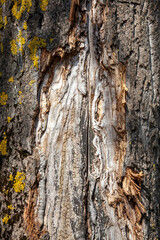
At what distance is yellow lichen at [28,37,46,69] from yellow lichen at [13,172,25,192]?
1.60 feet

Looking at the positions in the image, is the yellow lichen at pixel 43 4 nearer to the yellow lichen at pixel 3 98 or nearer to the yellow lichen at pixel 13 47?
the yellow lichen at pixel 13 47

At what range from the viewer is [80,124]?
1.22 metres

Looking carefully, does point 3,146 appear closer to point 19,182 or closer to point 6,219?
point 19,182

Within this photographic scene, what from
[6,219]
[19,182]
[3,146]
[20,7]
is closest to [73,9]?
[20,7]

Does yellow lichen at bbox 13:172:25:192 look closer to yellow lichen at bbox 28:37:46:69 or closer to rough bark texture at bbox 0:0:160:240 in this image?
rough bark texture at bbox 0:0:160:240

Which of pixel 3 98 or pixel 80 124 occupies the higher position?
pixel 3 98

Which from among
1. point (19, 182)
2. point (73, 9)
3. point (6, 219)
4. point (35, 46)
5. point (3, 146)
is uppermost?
point (73, 9)

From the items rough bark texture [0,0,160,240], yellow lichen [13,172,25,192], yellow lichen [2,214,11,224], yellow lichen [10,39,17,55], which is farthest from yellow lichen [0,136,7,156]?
yellow lichen [10,39,17,55]

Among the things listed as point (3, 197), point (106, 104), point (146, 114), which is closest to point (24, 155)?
point (3, 197)

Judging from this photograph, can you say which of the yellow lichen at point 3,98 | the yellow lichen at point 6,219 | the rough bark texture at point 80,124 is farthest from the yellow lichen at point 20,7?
the yellow lichen at point 6,219

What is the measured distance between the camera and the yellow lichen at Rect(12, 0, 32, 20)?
1.23m

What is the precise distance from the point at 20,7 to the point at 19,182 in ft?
2.57

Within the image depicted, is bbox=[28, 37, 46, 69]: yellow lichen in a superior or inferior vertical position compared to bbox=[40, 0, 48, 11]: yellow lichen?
inferior

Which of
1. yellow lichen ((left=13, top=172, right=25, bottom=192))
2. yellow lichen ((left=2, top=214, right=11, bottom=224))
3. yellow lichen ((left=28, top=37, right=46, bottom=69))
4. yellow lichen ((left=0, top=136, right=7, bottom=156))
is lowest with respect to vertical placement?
yellow lichen ((left=2, top=214, right=11, bottom=224))
